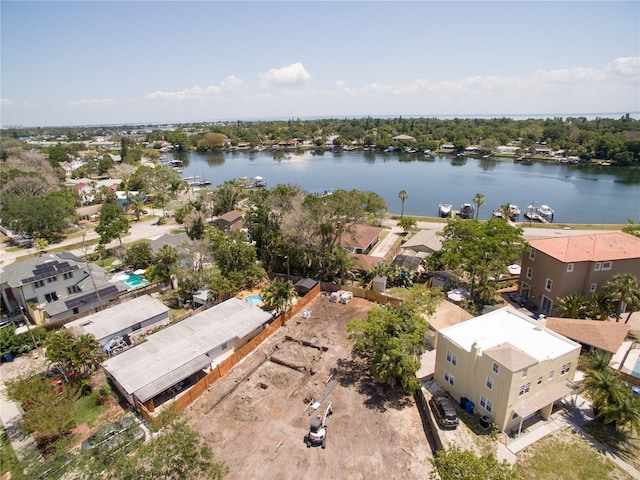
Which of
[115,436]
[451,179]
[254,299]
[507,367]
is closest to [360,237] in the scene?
[254,299]

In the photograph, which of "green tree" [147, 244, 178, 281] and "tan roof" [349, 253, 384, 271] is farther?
"tan roof" [349, 253, 384, 271]

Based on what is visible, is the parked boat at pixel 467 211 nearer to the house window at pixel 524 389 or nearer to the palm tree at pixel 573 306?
the palm tree at pixel 573 306

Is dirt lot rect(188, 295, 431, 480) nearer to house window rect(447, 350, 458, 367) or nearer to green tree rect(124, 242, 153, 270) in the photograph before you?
house window rect(447, 350, 458, 367)

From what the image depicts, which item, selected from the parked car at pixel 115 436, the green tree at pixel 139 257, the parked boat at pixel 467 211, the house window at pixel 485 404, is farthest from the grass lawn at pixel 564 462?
the parked boat at pixel 467 211

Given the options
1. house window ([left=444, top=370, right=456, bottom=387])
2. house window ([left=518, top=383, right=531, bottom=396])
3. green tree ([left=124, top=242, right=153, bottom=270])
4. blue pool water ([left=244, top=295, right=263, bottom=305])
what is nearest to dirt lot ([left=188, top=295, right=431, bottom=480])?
house window ([left=444, top=370, right=456, bottom=387])

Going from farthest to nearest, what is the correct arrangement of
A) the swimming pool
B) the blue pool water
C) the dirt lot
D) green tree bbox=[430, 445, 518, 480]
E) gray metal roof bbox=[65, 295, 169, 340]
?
the swimming pool, the blue pool water, gray metal roof bbox=[65, 295, 169, 340], the dirt lot, green tree bbox=[430, 445, 518, 480]

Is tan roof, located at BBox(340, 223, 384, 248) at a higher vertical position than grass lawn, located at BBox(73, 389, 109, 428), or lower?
higher
